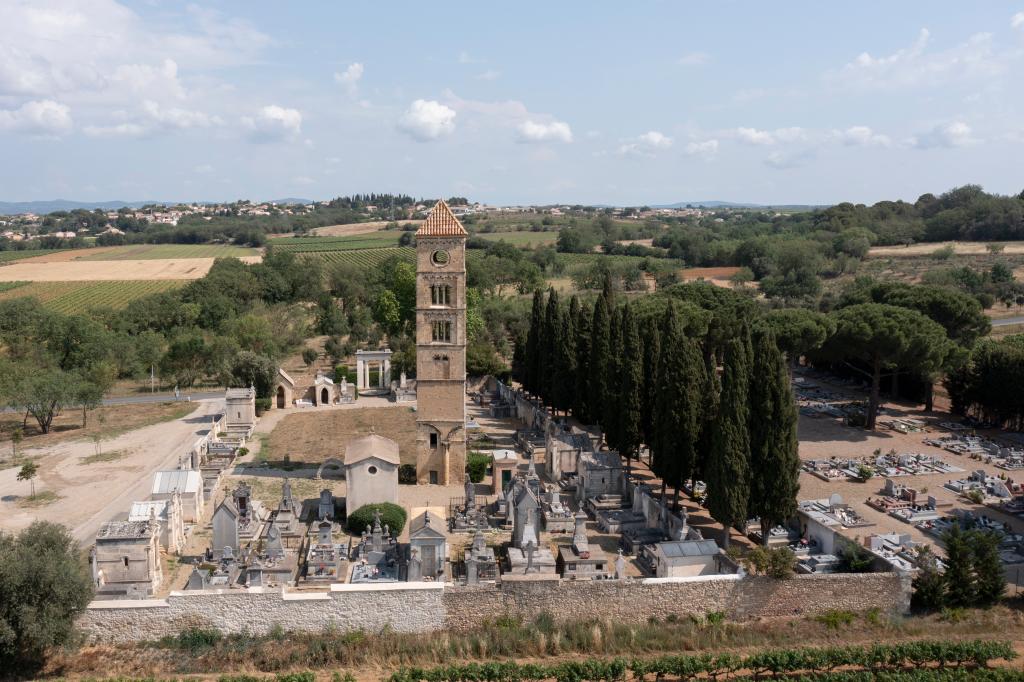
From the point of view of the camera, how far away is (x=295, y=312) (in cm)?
6806

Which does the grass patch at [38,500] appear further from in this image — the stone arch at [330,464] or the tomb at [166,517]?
the stone arch at [330,464]

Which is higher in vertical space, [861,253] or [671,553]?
[861,253]

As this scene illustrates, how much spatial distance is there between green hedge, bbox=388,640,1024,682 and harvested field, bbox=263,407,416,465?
677 inches

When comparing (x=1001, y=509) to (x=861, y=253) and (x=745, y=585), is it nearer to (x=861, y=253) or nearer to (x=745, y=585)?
(x=745, y=585)

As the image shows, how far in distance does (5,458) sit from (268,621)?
22591 mm

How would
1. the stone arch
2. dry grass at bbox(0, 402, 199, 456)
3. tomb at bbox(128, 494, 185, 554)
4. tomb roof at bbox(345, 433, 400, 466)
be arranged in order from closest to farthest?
tomb at bbox(128, 494, 185, 554)
tomb roof at bbox(345, 433, 400, 466)
the stone arch
dry grass at bbox(0, 402, 199, 456)

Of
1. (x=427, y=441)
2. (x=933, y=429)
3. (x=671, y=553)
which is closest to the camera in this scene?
(x=671, y=553)

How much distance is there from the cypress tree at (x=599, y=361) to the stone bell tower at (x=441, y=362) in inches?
269

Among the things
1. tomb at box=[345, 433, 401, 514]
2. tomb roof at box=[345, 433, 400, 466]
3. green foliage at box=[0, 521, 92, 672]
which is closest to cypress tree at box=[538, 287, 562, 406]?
tomb roof at box=[345, 433, 400, 466]

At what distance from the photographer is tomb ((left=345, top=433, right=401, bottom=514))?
2684 centimetres

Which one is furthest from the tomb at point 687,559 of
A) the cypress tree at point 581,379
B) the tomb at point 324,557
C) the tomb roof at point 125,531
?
the cypress tree at point 581,379

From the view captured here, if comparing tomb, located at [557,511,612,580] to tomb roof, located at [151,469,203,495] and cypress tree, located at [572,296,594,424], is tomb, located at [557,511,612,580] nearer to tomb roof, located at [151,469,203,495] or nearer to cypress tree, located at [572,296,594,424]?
tomb roof, located at [151,469,203,495]

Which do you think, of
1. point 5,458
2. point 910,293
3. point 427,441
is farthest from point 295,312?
point 910,293

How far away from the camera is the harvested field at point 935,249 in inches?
4031
